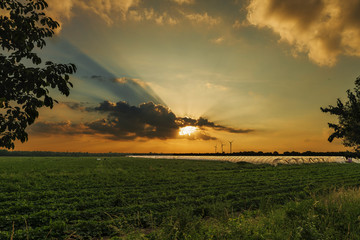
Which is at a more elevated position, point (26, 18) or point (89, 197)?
point (26, 18)

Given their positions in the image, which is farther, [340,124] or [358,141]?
[340,124]

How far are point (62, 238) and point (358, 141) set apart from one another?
17280 millimetres

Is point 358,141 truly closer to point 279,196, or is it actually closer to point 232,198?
point 279,196

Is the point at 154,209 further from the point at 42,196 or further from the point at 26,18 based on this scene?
the point at 26,18

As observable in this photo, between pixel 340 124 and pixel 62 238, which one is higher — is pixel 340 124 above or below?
above

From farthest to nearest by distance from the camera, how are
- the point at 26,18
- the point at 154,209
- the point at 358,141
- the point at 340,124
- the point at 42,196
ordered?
the point at 42,196 → the point at 340,124 → the point at 358,141 → the point at 154,209 → the point at 26,18

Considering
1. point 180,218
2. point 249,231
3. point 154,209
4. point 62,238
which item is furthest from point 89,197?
point 249,231

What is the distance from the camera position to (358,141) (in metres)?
15.1

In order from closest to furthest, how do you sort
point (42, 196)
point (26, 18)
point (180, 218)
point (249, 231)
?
point (26, 18)
point (249, 231)
point (180, 218)
point (42, 196)

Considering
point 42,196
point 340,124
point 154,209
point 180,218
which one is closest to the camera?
point 180,218

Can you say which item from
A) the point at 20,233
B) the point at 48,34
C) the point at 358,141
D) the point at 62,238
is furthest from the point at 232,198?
the point at 48,34

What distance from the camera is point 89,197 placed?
1678cm

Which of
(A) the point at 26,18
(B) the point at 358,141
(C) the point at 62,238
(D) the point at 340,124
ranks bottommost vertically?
(C) the point at 62,238

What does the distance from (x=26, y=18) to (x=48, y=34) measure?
52cm
